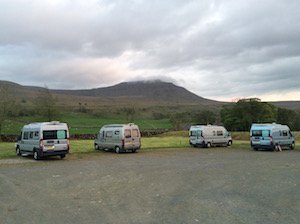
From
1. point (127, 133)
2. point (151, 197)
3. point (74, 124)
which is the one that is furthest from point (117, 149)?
point (74, 124)

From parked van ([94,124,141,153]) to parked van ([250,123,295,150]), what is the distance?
11.5 meters

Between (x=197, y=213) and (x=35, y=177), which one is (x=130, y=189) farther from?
(x=35, y=177)

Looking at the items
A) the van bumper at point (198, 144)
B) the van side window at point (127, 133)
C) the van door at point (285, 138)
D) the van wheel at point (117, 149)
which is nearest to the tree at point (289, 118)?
the van door at point (285, 138)

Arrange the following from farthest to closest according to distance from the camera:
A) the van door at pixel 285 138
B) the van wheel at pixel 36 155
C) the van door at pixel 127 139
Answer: the van door at pixel 285 138 < the van door at pixel 127 139 < the van wheel at pixel 36 155

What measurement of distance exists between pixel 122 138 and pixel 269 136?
13698 mm

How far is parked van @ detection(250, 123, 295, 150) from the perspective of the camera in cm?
3669

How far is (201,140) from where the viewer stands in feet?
135

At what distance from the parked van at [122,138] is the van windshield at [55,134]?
6.62 meters

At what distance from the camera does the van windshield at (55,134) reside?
26828 mm

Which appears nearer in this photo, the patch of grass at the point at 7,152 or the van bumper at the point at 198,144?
the patch of grass at the point at 7,152

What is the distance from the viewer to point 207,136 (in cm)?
4144

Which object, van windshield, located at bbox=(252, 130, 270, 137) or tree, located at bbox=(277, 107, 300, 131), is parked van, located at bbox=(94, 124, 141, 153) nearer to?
van windshield, located at bbox=(252, 130, 270, 137)

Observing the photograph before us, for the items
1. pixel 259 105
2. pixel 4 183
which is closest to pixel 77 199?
pixel 4 183

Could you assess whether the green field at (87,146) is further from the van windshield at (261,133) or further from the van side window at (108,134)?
the van windshield at (261,133)
